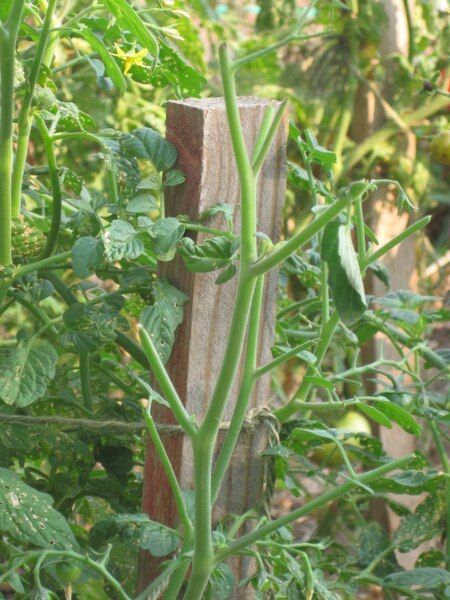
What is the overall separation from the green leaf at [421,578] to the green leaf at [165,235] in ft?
1.52

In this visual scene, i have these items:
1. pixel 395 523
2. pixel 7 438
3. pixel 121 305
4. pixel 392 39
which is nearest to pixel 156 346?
pixel 121 305

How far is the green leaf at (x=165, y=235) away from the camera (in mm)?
862

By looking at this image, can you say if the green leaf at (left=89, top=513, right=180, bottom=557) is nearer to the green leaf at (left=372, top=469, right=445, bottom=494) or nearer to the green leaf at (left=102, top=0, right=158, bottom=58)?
the green leaf at (left=372, top=469, right=445, bottom=494)

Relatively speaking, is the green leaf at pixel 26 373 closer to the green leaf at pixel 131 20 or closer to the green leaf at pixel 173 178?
the green leaf at pixel 173 178

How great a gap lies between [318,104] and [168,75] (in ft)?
4.16

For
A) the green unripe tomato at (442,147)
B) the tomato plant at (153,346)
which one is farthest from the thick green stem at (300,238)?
the green unripe tomato at (442,147)

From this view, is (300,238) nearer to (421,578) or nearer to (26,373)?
(26,373)

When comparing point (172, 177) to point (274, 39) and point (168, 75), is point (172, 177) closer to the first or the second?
point (168, 75)

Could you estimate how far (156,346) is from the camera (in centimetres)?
88

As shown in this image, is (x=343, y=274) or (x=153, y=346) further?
(x=153, y=346)

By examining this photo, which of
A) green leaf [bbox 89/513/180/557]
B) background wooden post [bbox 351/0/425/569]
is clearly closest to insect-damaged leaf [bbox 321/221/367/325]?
green leaf [bbox 89/513/180/557]

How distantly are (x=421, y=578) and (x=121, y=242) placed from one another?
1.63ft

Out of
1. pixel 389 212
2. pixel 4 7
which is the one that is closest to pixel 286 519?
pixel 4 7

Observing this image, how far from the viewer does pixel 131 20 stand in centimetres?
85
